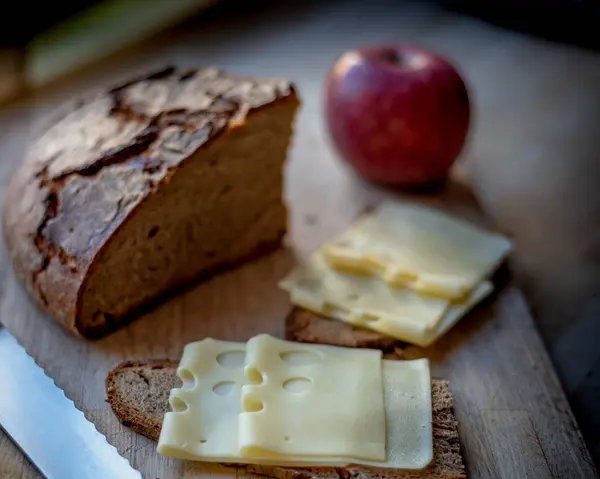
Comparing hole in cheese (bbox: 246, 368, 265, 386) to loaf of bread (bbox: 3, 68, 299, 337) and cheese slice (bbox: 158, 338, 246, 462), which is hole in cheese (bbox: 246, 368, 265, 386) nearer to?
cheese slice (bbox: 158, 338, 246, 462)

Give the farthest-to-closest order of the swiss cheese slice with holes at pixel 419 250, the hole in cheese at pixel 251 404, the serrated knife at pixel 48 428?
the swiss cheese slice with holes at pixel 419 250
the hole in cheese at pixel 251 404
the serrated knife at pixel 48 428

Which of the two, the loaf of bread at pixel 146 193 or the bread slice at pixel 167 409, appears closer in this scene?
the bread slice at pixel 167 409

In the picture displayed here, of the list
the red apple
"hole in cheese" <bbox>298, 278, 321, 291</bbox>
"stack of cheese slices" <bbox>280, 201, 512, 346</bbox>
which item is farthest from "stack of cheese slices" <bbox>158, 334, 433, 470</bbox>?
the red apple

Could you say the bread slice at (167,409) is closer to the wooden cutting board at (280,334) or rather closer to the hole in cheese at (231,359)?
the wooden cutting board at (280,334)

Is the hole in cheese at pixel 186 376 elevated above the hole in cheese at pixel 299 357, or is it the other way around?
the hole in cheese at pixel 186 376

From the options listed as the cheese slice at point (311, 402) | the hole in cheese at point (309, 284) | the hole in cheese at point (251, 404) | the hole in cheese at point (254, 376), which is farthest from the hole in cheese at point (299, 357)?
the hole in cheese at point (309, 284)

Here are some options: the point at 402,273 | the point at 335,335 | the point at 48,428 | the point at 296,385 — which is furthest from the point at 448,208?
the point at 48,428

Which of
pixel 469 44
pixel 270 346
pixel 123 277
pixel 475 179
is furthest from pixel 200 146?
pixel 469 44

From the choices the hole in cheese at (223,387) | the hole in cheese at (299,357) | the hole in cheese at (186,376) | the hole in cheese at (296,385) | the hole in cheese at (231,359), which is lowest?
the hole in cheese at (299,357)
